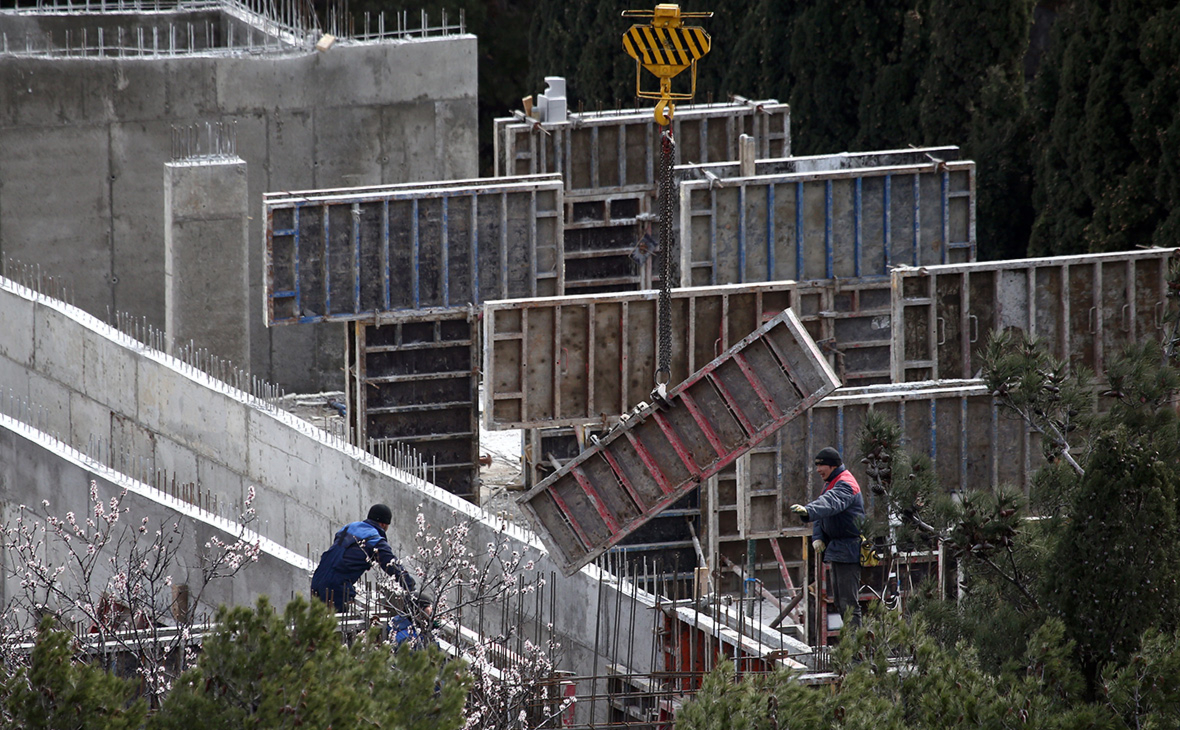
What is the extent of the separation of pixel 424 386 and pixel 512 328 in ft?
8.75

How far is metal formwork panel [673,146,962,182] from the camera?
20.4 m

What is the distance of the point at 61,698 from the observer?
22.0 feet

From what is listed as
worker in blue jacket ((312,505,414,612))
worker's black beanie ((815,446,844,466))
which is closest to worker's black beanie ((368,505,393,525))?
worker in blue jacket ((312,505,414,612))

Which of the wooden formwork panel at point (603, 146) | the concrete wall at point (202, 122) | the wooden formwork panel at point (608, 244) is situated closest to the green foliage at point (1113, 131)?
the wooden formwork panel at point (603, 146)

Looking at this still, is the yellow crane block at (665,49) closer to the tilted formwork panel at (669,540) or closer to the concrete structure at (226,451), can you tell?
the concrete structure at (226,451)

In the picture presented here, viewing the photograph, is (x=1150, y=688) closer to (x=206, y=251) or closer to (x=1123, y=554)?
(x=1123, y=554)

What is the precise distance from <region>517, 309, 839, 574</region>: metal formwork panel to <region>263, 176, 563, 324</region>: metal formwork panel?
5430 mm

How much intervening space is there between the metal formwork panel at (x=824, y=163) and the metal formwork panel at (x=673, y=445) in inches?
242

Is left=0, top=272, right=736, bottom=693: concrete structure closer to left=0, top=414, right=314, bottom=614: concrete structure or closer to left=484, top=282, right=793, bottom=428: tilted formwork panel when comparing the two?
left=0, top=414, right=314, bottom=614: concrete structure

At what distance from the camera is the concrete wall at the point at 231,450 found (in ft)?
47.8

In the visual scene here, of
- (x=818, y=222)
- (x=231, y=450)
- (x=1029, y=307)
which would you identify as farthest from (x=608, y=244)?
(x=231, y=450)

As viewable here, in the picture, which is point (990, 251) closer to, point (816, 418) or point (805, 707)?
point (816, 418)

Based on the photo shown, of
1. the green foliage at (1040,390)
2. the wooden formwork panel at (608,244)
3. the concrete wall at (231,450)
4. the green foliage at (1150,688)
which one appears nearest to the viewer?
the green foliage at (1150,688)

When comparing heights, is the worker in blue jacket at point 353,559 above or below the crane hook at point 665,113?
below
